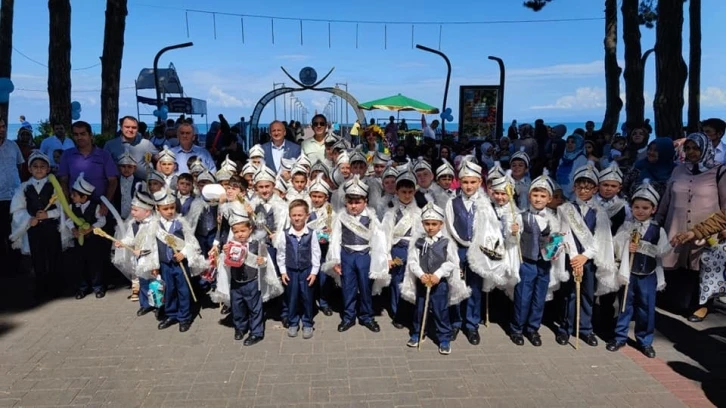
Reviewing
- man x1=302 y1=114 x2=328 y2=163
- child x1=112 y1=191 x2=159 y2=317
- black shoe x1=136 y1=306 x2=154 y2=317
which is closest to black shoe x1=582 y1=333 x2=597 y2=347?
man x1=302 y1=114 x2=328 y2=163

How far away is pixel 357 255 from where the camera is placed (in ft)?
18.3

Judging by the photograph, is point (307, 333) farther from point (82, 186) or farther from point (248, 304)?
point (82, 186)

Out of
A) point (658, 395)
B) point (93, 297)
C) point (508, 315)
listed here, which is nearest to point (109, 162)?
point (93, 297)

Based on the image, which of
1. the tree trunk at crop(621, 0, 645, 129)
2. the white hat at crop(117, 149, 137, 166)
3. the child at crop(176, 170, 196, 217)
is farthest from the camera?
the tree trunk at crop(621, 0, 645, 129)

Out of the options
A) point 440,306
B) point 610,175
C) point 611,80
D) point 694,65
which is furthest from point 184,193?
point 694,65

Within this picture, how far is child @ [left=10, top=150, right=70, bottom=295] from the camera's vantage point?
6.53 m

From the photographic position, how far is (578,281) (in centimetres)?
517

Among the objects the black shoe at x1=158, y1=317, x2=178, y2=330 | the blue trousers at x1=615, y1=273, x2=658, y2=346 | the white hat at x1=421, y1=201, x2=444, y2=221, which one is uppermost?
the white hat at x1=421, y1=201, x2=444, y2=221

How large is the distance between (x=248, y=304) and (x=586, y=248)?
3.76 m

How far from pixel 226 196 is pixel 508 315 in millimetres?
3914

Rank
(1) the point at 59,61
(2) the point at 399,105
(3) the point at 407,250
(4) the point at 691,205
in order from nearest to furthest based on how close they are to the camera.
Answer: (3) the point at 407,250 < (4) the point at 691,205 < (1) the point at 59,61 < (2) the point at 399,105

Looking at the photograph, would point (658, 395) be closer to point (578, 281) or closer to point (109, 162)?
point (578, 281)

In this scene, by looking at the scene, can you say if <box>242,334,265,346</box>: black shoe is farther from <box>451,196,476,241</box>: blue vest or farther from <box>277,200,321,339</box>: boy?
<box>451,196,476,241</box>: blue vest

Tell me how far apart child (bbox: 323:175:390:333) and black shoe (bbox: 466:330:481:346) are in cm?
104
